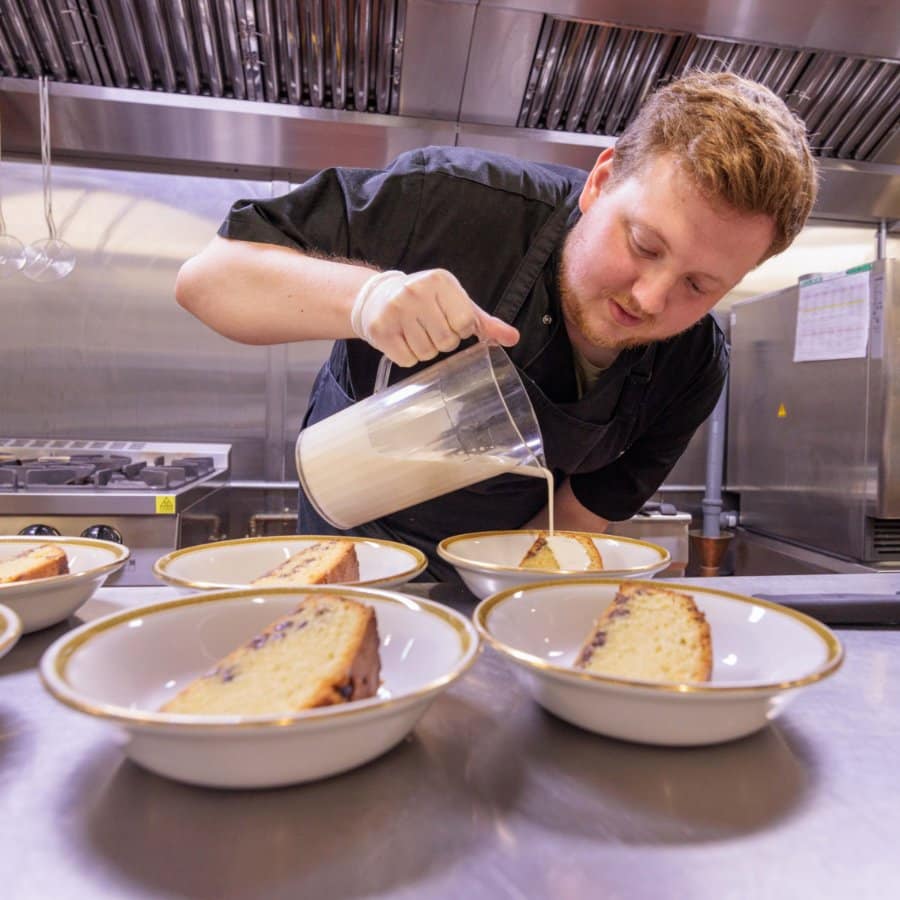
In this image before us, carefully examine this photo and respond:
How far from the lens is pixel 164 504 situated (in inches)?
78.9

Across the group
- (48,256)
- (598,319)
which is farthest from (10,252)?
(598,319)

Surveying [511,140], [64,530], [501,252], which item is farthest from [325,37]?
[64,530]

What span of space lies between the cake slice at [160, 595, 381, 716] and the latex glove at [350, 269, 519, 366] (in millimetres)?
396

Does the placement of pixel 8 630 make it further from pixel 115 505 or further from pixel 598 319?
pixel 115 505

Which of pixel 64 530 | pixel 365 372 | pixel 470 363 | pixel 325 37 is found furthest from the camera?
pixel 325 37

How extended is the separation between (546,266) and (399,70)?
1.41 metres

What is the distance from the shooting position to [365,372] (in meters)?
1.53

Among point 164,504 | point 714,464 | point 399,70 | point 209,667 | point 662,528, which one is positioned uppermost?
point 399,70

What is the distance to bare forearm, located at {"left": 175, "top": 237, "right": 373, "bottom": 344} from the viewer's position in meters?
1.14

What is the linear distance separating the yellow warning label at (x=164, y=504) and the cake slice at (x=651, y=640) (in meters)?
1.53

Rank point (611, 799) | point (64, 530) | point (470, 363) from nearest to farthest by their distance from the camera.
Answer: point (611, 799) < point (470, 363) < point (64, 530)

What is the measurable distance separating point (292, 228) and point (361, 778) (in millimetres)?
979

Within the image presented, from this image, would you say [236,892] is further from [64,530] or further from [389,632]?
[64,530]

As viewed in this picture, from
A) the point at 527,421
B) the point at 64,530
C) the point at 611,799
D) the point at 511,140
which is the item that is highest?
the point at 511,140
